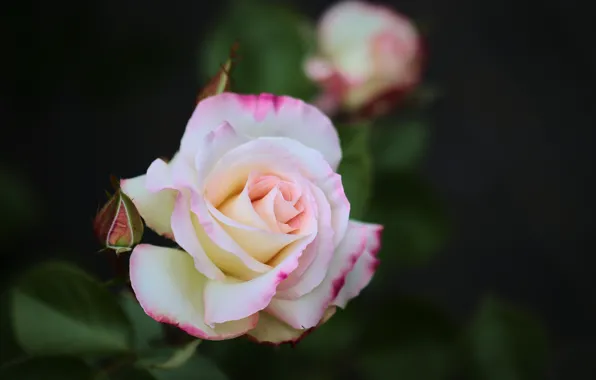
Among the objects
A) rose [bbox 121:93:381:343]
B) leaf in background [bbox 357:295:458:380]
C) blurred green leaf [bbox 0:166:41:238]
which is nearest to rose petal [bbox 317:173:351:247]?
rose [bbox 121:93:381:343]

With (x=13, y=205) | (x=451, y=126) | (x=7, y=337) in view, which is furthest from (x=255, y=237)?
(x=451, y=126)

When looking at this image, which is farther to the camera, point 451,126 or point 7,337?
point 451,126

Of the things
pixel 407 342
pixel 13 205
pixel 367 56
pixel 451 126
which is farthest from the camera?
pixel 451 126

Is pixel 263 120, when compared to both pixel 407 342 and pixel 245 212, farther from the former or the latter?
pixel 407 342

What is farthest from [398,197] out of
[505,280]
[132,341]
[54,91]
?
[54,91]

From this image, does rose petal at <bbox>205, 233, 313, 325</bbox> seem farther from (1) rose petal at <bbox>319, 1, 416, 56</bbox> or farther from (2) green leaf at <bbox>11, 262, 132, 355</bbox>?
(1) rose petal at <bbox>319, 1, 416, 56</bbox>

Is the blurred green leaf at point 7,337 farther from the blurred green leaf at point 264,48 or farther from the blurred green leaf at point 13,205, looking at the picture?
the blurred green leaf at point 13,205
